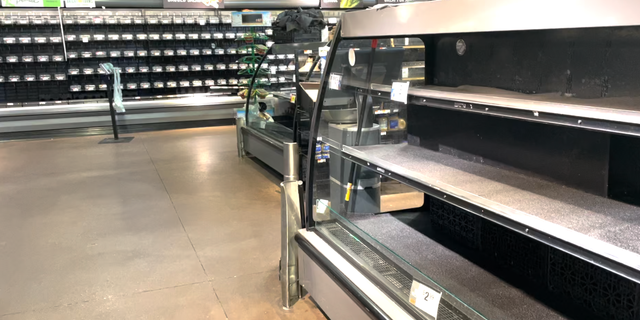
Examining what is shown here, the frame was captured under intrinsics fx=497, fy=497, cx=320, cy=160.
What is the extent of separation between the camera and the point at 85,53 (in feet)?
27.7

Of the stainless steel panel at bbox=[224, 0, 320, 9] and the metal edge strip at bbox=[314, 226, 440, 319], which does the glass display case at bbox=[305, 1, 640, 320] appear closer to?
the metal edge strip at bbox=[314, 226, 440, 319]

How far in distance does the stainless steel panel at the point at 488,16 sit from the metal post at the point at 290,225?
87 cm

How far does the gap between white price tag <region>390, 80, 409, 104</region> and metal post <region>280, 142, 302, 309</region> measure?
0.88 meters

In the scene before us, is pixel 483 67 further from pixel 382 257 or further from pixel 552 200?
pixel 382 257

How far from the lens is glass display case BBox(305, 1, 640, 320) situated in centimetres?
139

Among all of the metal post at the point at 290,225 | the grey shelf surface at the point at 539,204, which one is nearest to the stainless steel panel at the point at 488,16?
the grey shelf surface at the point at 539,204

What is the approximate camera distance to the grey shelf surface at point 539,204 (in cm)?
122

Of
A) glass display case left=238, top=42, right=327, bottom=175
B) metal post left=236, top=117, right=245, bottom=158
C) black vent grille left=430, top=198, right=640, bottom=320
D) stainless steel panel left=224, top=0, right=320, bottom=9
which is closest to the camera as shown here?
black vent grille left=430, top=198, right=640, bottom=320

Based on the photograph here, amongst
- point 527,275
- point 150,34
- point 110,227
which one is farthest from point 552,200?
point 150,34

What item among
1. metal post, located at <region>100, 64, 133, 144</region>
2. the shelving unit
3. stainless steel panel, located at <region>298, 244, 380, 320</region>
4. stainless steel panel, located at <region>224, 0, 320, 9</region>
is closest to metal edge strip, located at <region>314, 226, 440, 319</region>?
stainless steel panel, located at <region>298, 244, 380, 320</region>

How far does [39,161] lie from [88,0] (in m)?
3.27

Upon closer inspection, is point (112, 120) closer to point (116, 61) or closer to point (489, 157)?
point (116, 61)

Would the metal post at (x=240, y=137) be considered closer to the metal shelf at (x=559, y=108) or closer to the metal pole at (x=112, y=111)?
the metal pole at (x=112, y=111)

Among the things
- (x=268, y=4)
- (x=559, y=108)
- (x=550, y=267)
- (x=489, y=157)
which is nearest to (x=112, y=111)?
(x=268, y=4)
